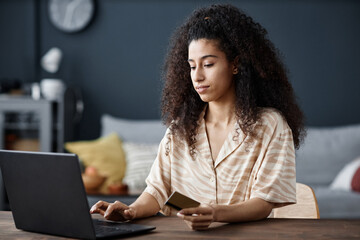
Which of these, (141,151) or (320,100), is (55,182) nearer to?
(141,151)

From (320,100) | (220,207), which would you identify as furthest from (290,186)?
(320,100)

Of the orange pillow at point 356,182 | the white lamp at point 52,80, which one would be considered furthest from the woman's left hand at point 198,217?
the white lamp at point 52,80

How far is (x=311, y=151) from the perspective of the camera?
383cm

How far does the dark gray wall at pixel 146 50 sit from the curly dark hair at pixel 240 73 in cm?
268

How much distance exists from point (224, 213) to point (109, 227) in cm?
28

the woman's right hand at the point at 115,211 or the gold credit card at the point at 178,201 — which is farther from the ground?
the gold credit card at the point at 178,201

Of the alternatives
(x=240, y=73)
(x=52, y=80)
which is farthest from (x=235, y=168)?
(x=52, y=80)

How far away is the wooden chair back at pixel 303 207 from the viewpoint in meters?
1.49

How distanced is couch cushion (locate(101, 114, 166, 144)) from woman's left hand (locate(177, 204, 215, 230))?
2771 millimetres

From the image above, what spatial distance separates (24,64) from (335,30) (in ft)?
8.99

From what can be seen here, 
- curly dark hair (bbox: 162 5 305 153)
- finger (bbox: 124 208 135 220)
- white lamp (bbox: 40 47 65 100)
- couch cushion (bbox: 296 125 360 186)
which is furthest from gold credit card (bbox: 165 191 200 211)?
white lamp (bbox: 40 47 65 100)

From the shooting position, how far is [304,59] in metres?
4.25

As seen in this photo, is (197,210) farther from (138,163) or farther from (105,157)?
(105,157)

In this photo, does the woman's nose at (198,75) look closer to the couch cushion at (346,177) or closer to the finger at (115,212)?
the finger at (115,212)
